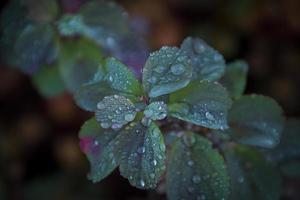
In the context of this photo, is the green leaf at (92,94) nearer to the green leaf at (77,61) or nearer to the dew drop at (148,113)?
the dew drop at (148,113)

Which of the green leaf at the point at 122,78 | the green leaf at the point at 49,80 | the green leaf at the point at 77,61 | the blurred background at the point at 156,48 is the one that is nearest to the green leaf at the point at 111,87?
the green leaf at the point at 122,78

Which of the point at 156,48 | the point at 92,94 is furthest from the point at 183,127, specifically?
the point at 156,48

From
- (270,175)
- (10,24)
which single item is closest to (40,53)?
(10,24)

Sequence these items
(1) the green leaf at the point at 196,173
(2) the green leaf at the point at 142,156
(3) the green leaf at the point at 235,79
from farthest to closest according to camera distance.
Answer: (3) the green leaf at the point at 235,79 < (1) the green leaf at the point at 196,173 < (2) the green leaf at the point at 142,156

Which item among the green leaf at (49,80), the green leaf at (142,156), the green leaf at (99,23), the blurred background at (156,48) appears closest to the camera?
the green leaf at (142,156)

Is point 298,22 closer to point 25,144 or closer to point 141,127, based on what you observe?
point 25,144
